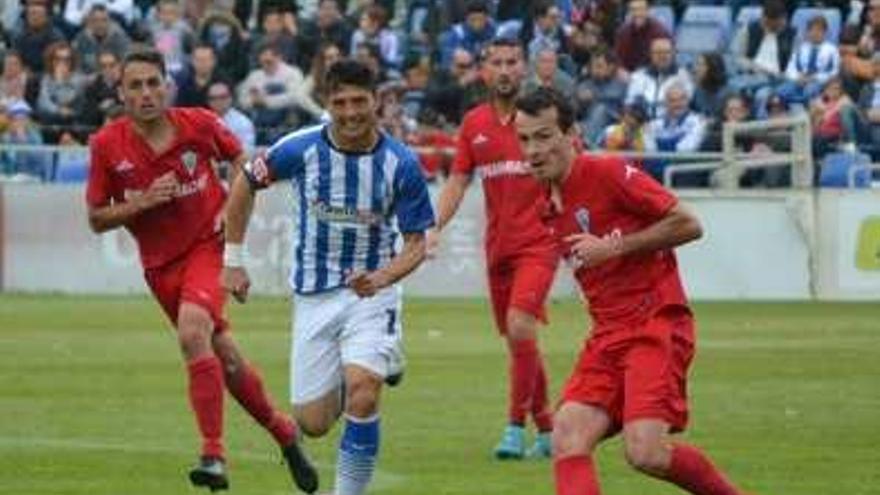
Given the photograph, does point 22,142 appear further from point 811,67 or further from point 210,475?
point 210,475

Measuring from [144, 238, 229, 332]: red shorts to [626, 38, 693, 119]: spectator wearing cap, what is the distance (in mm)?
18339

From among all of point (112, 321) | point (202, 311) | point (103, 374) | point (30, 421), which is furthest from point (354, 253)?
point (112, 321)

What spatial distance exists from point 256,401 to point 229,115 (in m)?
18.2

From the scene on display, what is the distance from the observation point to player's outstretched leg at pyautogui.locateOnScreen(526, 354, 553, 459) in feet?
55.9

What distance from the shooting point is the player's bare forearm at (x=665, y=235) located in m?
12.1

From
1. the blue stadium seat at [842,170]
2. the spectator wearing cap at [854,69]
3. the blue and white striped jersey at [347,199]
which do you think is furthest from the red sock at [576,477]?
the spectator wearing cap at [854,69]

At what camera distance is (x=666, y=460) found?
39.3 ft

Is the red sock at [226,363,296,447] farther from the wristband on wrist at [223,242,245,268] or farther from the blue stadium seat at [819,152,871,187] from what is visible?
the blue stadium seat at [819,152,871,187]

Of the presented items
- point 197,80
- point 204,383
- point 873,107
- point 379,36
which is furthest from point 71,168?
point 204,383

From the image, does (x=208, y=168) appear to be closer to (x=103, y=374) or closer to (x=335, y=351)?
(x=335, y=351)

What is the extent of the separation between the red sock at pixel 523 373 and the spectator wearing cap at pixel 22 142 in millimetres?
16442

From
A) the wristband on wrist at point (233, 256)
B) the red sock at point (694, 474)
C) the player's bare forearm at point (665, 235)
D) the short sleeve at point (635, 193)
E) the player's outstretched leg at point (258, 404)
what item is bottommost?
the player's outstretched leg at point (258, 404)

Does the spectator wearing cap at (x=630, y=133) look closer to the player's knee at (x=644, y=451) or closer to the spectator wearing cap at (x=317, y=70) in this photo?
the spectator wearing cap at (x=317, y=70)

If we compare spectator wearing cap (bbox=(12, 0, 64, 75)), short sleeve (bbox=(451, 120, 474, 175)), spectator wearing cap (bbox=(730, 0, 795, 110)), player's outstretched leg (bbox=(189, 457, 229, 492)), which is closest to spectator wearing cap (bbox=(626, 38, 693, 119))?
spectator wearing cap (bbox=(730, 0, 795, 110))
